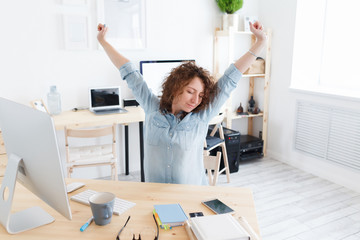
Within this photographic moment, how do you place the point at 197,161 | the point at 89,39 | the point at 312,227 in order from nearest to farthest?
the point at 197,161 → the point at 312,227 → the point at 89,39

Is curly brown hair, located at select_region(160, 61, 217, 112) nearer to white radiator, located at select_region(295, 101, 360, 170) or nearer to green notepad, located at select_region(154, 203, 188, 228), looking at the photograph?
green notepad, located at select_region(154, 203, 188, 228)

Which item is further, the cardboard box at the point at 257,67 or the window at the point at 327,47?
the cardboard box at the point at 257,67

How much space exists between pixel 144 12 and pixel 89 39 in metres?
0.68

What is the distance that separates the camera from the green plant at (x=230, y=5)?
379 cm

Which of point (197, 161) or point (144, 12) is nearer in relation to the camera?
point (197, 161)

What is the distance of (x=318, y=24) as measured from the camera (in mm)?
3766

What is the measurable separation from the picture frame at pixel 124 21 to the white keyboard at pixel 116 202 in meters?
2.31

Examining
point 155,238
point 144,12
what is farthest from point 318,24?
point 155,238

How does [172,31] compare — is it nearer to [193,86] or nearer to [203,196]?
[193,86]

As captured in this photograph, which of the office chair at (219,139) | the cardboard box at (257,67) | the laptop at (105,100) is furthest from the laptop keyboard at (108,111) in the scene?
the cardboard box at (257,67)

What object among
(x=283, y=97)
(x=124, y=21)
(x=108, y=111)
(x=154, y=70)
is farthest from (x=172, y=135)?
(x=283, y=97)

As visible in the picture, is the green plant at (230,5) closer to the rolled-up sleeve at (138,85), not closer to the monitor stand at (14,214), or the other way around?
the rolled-up sleeve at (138,85)

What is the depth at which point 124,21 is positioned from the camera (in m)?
3.44

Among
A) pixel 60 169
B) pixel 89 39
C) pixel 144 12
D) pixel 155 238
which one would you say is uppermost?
pixel 144 12
